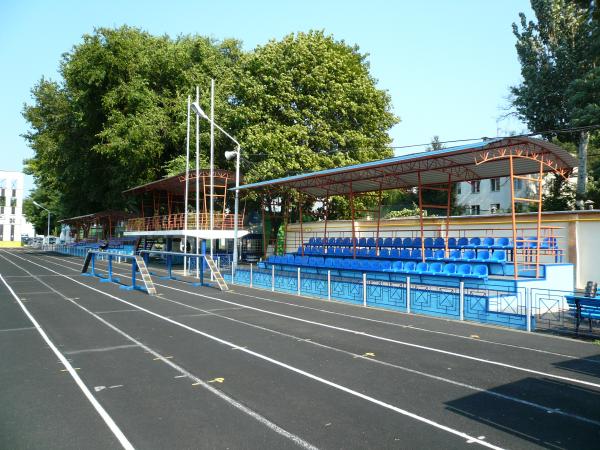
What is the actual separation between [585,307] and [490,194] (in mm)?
41421

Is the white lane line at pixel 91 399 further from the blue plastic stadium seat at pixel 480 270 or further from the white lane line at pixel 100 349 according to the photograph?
the blue plastic stadium seat at pixel 480 270

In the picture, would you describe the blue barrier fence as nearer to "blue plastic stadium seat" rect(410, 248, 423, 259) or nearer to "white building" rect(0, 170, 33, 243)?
"blue plastic stadium seat" rect(410, 248, 423, 259)

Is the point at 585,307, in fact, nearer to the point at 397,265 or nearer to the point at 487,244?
the point at 397,265

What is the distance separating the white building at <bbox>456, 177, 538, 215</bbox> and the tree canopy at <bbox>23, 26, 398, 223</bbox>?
56.8 feet

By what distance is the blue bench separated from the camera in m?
11.5

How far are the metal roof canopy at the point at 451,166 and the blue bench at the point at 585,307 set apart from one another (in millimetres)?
5353

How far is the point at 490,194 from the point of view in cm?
5069

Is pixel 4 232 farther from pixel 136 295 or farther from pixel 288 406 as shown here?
pixel 288 406

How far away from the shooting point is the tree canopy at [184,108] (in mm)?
34000

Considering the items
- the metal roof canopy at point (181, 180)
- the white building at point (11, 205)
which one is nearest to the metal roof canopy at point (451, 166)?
the metal roof canopy at point (181, 180)

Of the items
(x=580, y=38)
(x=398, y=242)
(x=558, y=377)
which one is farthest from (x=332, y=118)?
(x=558, y=377)

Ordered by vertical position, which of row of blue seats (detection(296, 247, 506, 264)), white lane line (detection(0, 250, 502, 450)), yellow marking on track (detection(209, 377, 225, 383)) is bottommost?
white lane line (detection(0, 250, 502, 450))

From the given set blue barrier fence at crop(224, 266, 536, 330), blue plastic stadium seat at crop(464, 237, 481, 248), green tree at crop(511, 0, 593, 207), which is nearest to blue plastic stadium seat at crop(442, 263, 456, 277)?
blue barrier fence at crop(224, 266, 536, 330)

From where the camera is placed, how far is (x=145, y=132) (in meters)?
38.8
